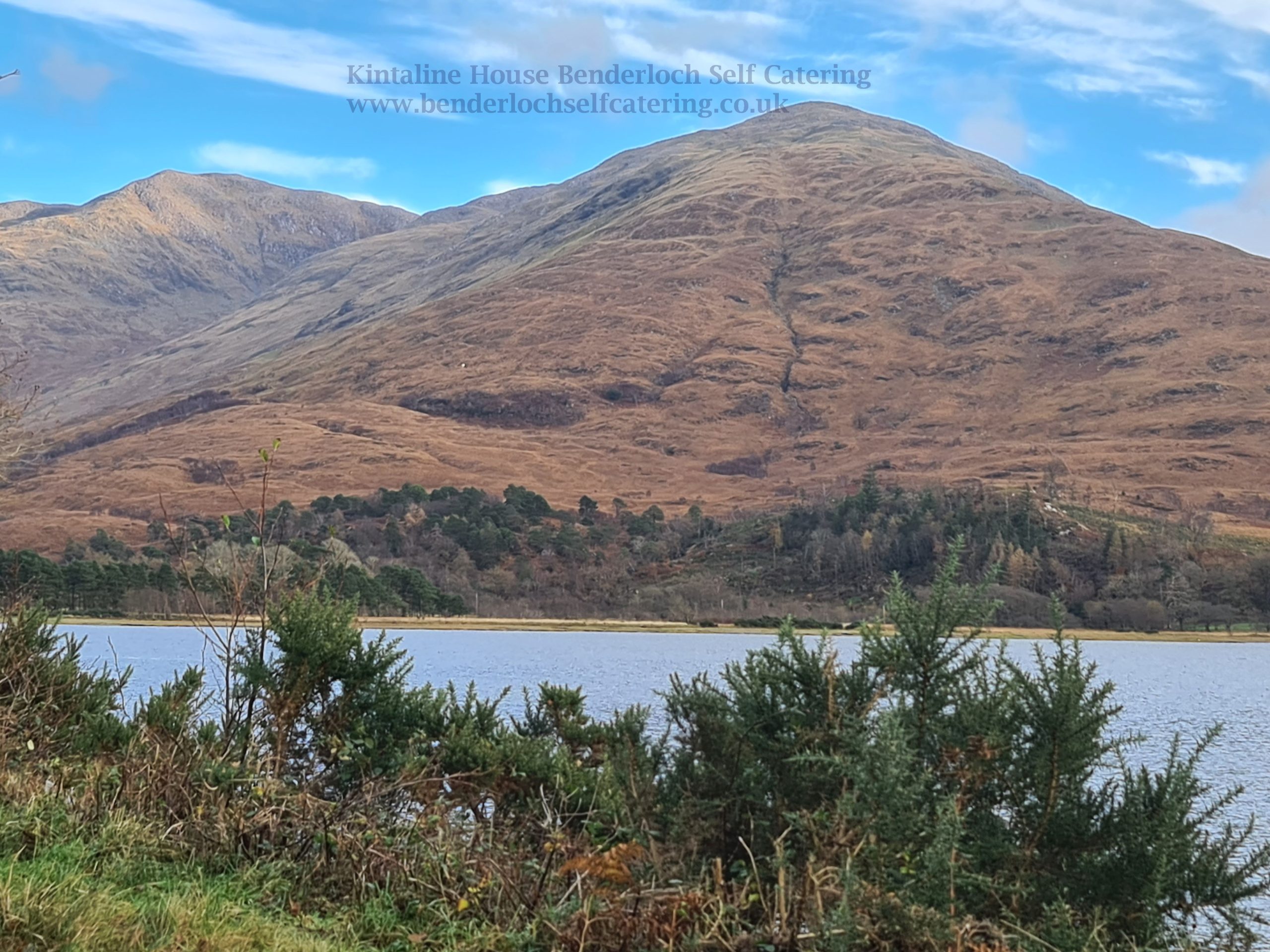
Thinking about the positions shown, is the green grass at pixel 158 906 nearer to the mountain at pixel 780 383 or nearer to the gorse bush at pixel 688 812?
the gorse bush at pixel 688 812

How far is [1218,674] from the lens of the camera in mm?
47500

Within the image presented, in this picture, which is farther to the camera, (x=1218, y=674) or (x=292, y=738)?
(x=1218, y=674)

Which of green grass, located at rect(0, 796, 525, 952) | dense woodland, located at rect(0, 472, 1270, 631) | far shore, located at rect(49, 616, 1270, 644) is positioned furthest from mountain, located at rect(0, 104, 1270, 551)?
green grass, located at rect(0, 796, 525, 952)

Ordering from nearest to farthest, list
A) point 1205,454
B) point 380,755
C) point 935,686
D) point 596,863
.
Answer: point 596,863 → point 935,686 → point 380,755 → point 1205,454

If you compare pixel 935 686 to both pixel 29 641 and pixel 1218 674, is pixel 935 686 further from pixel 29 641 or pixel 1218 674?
pixel 1218 674

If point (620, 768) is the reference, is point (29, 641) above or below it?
above

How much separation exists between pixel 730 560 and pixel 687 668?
57.2 meters

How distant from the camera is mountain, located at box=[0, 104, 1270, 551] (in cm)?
12500

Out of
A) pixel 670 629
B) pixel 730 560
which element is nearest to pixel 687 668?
pixel 670 629

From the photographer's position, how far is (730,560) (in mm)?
98625

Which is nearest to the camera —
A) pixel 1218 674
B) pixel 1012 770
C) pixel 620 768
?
pixel 1012 770

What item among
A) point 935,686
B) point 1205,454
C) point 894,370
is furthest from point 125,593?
point 894,370

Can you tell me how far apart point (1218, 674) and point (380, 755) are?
45.5 m

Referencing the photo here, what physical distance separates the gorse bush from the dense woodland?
5887 cm
